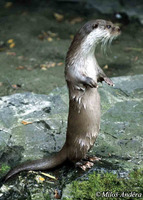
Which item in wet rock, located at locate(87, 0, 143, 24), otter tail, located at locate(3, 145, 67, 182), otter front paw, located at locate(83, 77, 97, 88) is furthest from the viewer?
wet rock, located at locate(87, 0, 143, 24)

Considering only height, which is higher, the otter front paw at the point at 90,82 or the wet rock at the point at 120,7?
the otter front paw at the point at 90,82

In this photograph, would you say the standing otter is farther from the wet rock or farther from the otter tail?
the wet rock

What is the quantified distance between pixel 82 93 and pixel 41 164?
733 millimetres

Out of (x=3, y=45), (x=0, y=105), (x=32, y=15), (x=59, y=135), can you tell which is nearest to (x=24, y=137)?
(x=59, y=135)

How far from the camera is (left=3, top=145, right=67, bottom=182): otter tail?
3180 mm

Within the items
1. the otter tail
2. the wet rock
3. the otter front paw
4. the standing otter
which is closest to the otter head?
the standing otter

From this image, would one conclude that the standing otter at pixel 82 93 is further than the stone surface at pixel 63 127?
No

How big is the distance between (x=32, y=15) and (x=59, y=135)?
4885mm

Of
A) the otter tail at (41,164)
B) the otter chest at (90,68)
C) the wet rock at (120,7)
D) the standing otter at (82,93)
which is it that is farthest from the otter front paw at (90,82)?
the wet rock at (120,7)

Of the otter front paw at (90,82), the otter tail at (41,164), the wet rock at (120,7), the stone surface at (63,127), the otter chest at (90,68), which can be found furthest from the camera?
the wet rock at (120,7)

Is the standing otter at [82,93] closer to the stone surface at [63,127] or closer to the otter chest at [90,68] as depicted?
the otter chest at [90,68]

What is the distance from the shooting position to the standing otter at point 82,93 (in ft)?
9.91

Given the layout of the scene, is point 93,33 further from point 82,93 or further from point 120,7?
point 120,7

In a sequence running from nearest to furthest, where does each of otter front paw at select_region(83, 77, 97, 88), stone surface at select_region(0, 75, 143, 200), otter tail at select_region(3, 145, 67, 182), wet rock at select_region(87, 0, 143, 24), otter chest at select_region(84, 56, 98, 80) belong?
1. otter front paw at select_region(83, 77, 97, 88)
2. otter chest at select_region(84, 56, 98, 80)
3. otter tail at select_region(3, 145, 67, 182)
4. stone surface at select_region(0, 75, 143, 200)
5. wet rock at select_region(87, 0, 143, 24)
